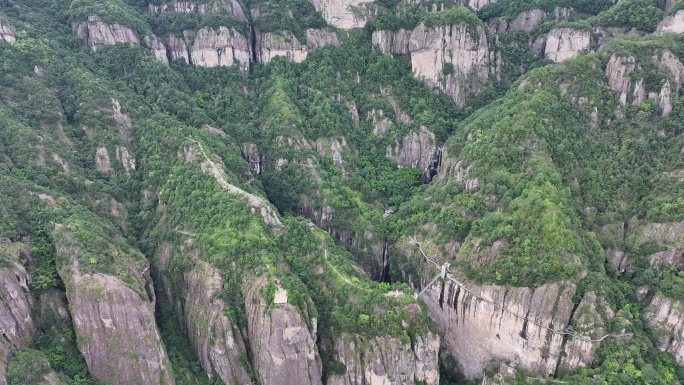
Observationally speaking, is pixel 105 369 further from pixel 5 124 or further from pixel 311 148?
pixel 311 148

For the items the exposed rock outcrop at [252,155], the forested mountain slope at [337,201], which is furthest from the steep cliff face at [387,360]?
the exposed rock outcrop at [252,155]

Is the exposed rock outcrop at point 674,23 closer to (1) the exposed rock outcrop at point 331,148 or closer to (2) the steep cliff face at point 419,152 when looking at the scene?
(2) the steep cliff face at point 419,152

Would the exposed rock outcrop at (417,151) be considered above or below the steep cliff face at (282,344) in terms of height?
above

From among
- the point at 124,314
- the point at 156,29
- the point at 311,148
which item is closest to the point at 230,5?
the point at 156,29

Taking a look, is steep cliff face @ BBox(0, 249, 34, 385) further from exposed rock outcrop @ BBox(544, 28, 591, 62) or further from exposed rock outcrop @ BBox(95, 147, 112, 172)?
exposed rock outcrop @ BBox(544, 28, 591, 62)

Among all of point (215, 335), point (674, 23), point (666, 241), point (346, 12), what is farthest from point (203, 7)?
point (666, 241)
